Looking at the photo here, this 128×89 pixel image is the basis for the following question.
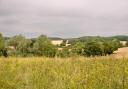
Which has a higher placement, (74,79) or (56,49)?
(74,79)

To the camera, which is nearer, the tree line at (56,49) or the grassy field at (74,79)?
the grassy field at (74,79)

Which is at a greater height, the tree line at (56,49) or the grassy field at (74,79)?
the grassy field at (74,79)

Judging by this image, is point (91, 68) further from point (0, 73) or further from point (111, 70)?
point (0, 73)

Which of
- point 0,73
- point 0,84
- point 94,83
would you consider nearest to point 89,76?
point 94,83

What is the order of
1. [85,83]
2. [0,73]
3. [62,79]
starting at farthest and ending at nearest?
[0,73], [62,79], [85,83]

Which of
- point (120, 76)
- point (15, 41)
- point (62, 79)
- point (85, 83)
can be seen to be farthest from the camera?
point (15, 41)

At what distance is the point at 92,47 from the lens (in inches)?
1115

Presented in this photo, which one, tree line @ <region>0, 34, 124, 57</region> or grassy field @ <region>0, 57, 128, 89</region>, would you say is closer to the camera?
grassy field @ <region>0, 57, 128, 89</region>

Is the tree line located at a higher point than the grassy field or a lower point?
lower

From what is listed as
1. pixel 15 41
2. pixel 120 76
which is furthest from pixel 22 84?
pixel 15 41

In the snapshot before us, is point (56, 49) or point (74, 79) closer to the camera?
point (74, 79)

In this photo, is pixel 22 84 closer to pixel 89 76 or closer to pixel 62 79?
pixel 62 79

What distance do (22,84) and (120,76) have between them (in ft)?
7.04

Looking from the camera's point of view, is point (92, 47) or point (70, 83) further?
point (92, 47)
